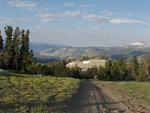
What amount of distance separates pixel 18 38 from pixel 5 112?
116 m

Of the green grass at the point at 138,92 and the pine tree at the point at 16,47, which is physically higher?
the pine tree at the point at 16,47

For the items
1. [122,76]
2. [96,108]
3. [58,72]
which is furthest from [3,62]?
[96,108]

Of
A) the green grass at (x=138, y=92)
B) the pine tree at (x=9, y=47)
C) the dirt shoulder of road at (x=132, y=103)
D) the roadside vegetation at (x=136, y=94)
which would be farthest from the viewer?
the pine tree at (x=9, y=47)

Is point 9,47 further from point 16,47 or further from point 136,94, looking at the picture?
point 136,94

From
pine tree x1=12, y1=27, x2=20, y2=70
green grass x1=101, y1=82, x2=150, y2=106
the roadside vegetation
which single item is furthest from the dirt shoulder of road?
pine tree x1=12, y1=27, x2=20, y2=70

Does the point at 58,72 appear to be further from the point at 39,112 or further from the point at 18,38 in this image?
the point at 39,112

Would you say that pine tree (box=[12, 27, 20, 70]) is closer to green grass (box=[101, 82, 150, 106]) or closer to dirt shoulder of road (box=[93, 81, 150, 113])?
green grass (box=[101, 82, 150, 106])

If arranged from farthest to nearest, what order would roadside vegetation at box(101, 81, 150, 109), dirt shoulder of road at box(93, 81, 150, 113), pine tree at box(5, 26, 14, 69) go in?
pine tree at box(5, 26, 14, 69)
roadside vegetation at box(101, 81, 150, 109)
dirt shoulder of road at box(93, 81, 150, 113)

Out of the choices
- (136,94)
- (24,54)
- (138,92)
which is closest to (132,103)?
(136,94)

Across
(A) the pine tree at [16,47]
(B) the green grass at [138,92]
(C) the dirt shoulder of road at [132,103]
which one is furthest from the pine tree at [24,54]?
(C) the dirt shoulder of road at [132,103]

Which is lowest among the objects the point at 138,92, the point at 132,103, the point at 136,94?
the point at 132,103

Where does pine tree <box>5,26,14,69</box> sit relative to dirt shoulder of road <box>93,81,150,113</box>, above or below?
above

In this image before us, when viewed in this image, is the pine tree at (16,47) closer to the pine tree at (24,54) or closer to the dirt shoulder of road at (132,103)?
the pine tree at (24,54)

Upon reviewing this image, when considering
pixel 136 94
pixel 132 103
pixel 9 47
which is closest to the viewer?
pixel 132 103
